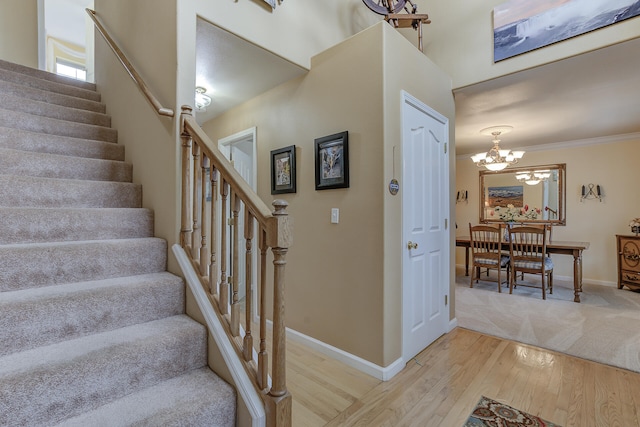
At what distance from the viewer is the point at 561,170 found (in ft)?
16.8

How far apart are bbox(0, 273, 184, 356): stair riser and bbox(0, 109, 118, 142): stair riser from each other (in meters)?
1.44

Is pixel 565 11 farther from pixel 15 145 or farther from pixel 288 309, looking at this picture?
pixel 15 145

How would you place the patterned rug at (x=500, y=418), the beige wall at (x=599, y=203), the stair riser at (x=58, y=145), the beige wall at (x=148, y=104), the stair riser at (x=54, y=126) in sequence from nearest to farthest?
the patterned rug at (x=500, y=418) → the beige wall at (x=148, y=104) → the stair riser at (x=58, y=145) → the stair riser at (x=54, y=126) → the beige wall at (x=599, y=203)

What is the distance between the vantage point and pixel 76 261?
4.90 ft

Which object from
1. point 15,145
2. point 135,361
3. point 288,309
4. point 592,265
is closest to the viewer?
point 135,361

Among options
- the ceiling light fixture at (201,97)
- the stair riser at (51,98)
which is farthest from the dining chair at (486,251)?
the stair riser at (51,98)

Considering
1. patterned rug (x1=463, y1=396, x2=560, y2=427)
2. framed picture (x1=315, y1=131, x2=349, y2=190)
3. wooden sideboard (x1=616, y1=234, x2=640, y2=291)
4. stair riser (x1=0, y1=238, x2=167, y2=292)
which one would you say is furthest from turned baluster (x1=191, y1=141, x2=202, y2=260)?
wooden sideboard (x1=616, y1=234, x2=640, y2=291)

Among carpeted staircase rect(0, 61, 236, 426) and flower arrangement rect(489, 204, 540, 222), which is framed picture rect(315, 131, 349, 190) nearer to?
carpeted staircase rect(0, 61, 236, 426)

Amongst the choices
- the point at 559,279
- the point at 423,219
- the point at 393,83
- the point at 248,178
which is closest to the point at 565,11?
the point at 393,83

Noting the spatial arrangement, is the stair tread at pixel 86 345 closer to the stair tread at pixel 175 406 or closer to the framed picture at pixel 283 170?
the stair tread at pixel 175 406

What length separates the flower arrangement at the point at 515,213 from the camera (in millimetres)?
5402

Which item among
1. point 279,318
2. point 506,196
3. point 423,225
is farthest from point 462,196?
point 279,318

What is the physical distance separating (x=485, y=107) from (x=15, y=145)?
4.26 meters

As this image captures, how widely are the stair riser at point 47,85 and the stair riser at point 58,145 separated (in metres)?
0.88
